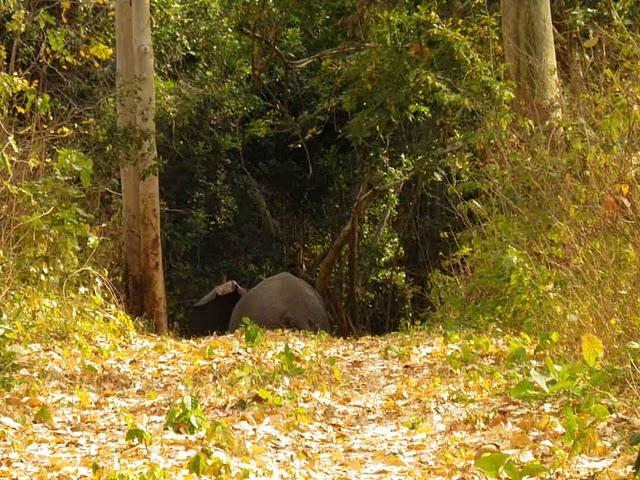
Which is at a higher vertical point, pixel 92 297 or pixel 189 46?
pixel 189 46

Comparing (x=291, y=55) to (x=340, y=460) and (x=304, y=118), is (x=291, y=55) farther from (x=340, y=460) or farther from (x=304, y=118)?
(x=340, y=460)

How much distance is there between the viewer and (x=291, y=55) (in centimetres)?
2256

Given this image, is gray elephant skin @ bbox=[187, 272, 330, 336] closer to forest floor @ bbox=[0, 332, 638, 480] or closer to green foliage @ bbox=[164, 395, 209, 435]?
forest floor @ bbox=[0, 332, 638, 480]

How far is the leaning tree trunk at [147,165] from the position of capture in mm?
15820

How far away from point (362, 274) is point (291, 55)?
5331 millimetres

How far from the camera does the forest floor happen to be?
5875mm

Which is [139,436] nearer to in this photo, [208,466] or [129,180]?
[208,466]

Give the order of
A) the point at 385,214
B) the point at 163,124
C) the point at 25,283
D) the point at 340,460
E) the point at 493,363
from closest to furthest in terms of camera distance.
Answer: the point at 340,460
the point at 493,363
the point at 25,283
the point at 163,124
the point at 385,214

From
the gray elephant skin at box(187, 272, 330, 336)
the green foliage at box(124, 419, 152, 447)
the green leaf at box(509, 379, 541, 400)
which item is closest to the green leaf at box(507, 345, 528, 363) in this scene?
the green leaf at box(509, 379, 541, 400)

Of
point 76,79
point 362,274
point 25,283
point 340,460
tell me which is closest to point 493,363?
point 340,460

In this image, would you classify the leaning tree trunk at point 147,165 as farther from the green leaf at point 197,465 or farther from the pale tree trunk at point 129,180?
the green leaf at point 197,465

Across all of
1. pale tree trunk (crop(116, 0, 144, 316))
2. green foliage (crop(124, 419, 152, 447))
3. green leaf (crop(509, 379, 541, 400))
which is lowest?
green foliage (crop(124, 419, 152, 447))

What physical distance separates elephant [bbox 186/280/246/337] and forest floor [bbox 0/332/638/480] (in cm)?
1018

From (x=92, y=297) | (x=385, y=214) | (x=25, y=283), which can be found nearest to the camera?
(x=25, y=283)
